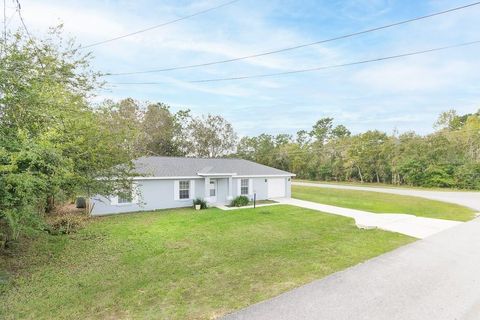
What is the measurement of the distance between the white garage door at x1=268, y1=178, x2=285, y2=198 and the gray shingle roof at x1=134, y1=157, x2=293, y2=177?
57 cm

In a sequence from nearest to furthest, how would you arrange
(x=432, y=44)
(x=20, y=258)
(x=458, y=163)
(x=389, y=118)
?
(x=20, y=258)
(x=432, y=44)
(x=458, y=163)
(x=389, y=118)

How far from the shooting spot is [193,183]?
16.5 m

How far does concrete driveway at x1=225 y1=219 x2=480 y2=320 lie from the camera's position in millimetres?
4148

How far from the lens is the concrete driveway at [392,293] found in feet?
13.6

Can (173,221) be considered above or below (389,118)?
below

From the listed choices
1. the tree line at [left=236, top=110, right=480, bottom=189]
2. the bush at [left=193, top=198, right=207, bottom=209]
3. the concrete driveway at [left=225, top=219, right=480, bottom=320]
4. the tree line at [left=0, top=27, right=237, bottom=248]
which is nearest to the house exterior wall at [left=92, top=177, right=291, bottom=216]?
the bush at [left=193, top=198, right=207, bottom=209]

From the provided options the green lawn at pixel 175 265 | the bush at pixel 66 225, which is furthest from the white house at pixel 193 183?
the green lawn at pixel 175 265

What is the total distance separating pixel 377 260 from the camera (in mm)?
6680

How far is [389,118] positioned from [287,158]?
54.1 ft

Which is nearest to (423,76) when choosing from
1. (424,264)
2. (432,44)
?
(432,44)

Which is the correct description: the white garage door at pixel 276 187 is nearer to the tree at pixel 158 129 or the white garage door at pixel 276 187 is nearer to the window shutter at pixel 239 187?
the window shutter at pixel 239 187

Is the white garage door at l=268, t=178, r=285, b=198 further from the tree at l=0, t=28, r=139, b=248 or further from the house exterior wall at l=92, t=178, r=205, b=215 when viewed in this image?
the tree at l=0, t=28, r=139, b=248

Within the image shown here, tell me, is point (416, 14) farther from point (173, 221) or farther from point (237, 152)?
point (237, 152)

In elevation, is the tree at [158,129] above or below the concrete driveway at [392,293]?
above
